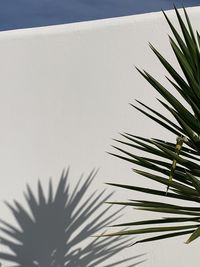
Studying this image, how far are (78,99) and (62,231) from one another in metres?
1.04

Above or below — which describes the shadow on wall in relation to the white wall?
below

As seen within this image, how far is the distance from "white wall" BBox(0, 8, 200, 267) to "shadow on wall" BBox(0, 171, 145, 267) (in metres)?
0.10

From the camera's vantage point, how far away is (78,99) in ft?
16.7

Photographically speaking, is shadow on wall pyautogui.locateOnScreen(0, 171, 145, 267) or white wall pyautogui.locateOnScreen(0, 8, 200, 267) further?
shadow on wall pyautogui.locateOnScreen(0, 171, 145, 267)

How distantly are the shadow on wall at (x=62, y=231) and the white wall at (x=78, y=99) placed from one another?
0.34 feet

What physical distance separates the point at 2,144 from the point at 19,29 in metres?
0.96

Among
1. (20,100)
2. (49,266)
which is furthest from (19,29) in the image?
(49,266)

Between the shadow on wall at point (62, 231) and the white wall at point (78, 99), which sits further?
the shadow on wall at point (62, 231)

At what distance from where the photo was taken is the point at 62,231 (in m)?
5.12

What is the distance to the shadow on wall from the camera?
4926 mm

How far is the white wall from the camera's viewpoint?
481cm

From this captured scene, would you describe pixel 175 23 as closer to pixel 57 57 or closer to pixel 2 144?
pixel 57 57

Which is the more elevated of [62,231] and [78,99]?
[78,99]

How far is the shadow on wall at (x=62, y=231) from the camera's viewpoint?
4926 millimetres
